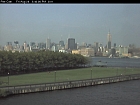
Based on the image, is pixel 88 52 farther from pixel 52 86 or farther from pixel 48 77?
pixel 52 86

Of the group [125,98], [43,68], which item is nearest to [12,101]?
[125,98]

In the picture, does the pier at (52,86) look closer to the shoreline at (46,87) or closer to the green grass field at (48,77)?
the shoreline at (46,87)

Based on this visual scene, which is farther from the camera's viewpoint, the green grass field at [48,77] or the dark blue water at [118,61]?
the dark blue water at [118,61]

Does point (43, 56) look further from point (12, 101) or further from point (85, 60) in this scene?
point (12, 101)

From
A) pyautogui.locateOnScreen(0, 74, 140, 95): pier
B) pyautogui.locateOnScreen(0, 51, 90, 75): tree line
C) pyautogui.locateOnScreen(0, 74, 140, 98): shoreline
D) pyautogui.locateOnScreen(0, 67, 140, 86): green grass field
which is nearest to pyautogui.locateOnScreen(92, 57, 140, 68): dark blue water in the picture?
pyautogui.locateOnScreen(0, 51, 90, 75): tree line

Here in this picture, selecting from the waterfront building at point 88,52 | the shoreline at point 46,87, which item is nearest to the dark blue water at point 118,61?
the waterfront building at point 88,52

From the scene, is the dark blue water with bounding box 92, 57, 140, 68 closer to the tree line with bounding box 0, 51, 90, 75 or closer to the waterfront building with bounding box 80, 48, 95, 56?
the waterfront building with bounding box 80, 48, 95, 56

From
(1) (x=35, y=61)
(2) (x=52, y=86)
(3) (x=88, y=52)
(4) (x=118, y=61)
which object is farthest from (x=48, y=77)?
(4) (x=118, y=61)

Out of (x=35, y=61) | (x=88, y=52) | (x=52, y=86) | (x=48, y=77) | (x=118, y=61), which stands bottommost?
(x=118, y=61)
